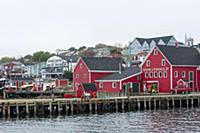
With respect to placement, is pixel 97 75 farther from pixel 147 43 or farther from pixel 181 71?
pixel 147 43

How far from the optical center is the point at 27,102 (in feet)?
176

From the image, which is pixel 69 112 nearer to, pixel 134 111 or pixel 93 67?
pixel 134 111

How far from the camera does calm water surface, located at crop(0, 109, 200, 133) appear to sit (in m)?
40.5

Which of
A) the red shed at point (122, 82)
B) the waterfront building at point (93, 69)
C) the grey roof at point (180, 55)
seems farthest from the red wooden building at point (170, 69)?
the waterfront building at point (93, 69)

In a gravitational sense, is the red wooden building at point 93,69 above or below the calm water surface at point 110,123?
above

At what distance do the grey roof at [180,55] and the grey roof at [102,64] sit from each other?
1060 cm

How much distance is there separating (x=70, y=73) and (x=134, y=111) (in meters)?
69.3

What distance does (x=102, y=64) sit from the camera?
8425cm

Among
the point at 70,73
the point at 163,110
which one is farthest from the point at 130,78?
the point at 70,73

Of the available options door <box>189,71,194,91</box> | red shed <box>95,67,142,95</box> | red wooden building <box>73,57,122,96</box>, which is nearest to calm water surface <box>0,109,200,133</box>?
red shed <box>95,67,142,95</box>

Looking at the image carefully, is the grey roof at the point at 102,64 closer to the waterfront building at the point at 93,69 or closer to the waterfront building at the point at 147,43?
the waterfront building at the point at 93,69

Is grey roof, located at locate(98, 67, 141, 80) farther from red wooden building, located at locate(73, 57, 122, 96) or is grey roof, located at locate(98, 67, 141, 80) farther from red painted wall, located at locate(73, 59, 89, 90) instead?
red painted wall, located at locate(73, 59, 89, 90)

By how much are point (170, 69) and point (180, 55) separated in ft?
14.5

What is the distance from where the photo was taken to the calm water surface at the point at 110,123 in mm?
40469
